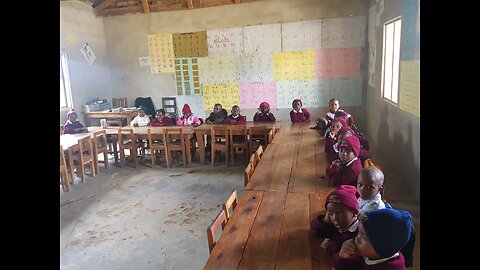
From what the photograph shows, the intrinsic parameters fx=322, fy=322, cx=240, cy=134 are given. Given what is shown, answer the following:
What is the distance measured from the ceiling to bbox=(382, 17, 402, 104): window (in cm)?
338

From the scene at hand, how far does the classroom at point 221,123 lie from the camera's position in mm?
2322

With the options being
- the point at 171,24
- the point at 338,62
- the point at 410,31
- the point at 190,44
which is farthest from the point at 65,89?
the point at 410,31

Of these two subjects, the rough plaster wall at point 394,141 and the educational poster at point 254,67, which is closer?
the rough plaster wall at point 394,141

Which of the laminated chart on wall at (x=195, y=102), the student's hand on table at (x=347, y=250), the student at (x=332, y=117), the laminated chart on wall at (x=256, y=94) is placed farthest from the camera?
the laminated chart on wall at (x=195, y=102)

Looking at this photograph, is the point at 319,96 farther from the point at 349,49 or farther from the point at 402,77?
the point at 402,77

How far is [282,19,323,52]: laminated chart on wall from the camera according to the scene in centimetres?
653

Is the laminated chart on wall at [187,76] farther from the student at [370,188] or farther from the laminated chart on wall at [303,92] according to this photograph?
the student at [370,188]

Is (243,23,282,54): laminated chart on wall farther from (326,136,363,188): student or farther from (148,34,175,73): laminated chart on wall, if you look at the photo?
(326,136,363,188): student

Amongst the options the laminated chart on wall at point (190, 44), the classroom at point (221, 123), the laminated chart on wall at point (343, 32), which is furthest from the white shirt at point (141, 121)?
the laminated chart on wall at point (343, 32)

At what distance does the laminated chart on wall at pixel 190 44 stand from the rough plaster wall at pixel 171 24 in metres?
0.13

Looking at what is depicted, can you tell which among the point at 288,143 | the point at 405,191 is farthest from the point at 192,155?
the point at 405,191

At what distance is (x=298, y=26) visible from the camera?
6590 mm

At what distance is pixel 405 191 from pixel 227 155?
2.68 metres
